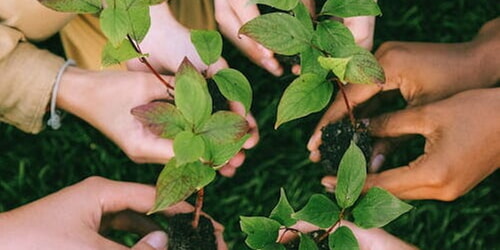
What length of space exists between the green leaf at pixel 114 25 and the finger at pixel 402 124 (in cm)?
51

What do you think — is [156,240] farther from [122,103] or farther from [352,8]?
[352,8]

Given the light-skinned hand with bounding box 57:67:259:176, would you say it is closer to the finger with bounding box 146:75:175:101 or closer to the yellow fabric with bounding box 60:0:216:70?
the finger with bounding box 146:75:175:101

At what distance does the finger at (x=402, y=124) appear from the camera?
3.93 feet

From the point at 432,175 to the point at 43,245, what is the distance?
0.61 m

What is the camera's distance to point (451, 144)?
1.17 metres

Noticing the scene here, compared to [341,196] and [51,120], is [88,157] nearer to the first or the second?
[51,120]

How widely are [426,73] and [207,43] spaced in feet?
1.48

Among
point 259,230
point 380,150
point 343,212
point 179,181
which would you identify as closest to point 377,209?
point 343,212

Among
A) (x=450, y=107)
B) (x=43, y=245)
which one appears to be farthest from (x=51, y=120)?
(x=450, y=107)

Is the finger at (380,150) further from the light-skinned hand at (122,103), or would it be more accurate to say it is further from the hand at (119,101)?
the hand at (119,101)

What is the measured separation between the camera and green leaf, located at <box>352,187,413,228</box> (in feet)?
3.08

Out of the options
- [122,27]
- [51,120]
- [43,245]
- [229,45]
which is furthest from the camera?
[229,45]

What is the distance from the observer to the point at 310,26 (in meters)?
0.97

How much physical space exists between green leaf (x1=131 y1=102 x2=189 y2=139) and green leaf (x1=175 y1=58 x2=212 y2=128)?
0.12 ft
